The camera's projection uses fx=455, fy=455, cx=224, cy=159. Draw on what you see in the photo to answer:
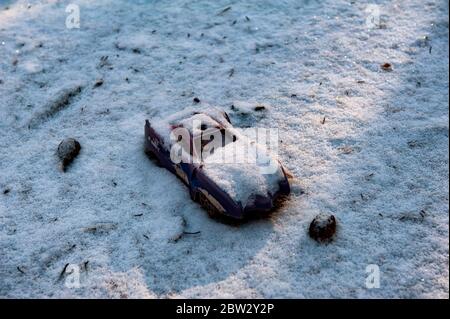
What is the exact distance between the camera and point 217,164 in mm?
3854

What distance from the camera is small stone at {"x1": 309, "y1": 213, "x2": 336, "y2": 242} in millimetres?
3666

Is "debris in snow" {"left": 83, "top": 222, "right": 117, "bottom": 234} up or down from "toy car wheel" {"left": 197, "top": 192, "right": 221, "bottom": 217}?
down

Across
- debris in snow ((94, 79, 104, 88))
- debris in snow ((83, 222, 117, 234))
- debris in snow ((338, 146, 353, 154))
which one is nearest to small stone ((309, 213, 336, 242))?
debris in snow ((338, 146, 353, 154))

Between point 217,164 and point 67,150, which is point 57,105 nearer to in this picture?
point 67,150

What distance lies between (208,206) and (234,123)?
1.25 m

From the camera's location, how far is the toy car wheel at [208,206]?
3.85 m

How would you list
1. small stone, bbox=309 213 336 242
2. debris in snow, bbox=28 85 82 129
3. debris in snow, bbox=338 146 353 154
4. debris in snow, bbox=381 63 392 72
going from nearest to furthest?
small stone, bbox=309 213 336 242 → debris in snow, bbox=338 146 353 154 → debris in snow, bbox=28 85 82 129 → debris in snow, bbox=381 63 392 72

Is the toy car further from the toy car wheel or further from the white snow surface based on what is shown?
the white snow surface

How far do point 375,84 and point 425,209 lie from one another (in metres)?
1.83

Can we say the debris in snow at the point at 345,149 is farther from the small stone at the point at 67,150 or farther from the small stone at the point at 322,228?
the small stone at the point at 67,150

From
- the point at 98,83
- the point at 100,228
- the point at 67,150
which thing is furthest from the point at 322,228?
the point at 98,83

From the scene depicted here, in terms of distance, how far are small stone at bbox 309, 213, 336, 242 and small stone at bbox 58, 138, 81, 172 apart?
245 centimetres

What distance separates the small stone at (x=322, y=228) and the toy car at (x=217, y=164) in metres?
0.38

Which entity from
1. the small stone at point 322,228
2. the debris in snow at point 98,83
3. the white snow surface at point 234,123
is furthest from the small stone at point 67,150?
the small stone at point 322,228
